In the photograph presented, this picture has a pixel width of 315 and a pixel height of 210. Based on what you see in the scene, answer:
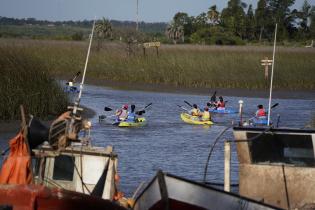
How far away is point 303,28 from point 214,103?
71549mm

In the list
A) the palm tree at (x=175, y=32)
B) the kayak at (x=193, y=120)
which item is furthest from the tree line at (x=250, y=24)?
the kayak at (x=193, y=120)

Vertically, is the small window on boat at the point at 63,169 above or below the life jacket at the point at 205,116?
above

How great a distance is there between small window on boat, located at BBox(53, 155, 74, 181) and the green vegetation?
13052mm

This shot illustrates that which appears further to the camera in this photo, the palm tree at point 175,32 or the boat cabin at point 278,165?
the palm tree at point 175,32

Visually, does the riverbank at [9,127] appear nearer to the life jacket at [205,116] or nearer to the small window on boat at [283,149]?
the life jacket at [205,116]

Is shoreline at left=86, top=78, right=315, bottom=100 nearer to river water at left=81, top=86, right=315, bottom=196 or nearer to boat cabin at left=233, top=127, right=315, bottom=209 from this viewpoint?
river water at left=81, top=86, right=315, bottom=196

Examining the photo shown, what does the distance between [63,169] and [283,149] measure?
371 cm

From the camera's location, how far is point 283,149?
50.5 ft

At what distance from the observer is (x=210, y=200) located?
39.5 ft

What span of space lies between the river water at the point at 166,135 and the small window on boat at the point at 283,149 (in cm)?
437

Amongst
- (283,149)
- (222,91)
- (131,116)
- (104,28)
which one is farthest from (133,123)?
(104,28)

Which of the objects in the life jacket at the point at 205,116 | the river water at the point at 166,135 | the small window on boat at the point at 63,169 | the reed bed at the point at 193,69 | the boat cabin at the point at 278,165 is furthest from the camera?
the reed bed at the point at 193,69

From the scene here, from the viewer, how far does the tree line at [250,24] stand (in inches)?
A: 3971

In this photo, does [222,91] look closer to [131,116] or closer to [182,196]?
[131,116]
